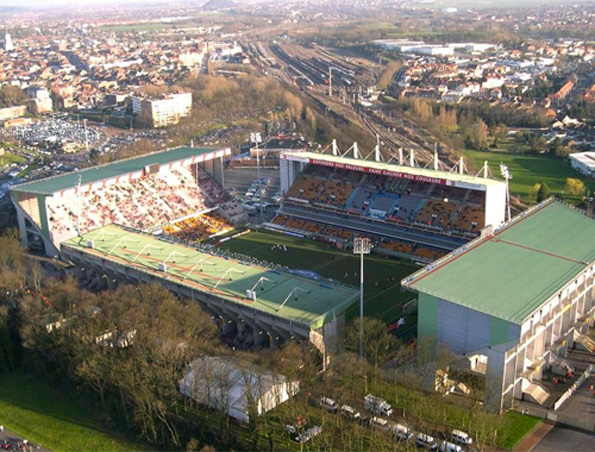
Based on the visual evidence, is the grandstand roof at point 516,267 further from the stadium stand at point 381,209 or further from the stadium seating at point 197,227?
the stadium seating at point 197,227

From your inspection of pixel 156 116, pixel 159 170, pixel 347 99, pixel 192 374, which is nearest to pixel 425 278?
pixel 192 374

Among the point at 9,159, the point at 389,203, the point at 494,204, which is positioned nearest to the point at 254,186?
the point at 389,203

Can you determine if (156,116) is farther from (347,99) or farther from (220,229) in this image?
(220,229)

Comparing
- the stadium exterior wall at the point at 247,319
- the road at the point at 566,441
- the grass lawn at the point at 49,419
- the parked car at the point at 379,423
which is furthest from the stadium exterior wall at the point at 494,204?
the grass lawn at the point at 49,419

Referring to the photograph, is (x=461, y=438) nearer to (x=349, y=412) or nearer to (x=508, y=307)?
(x=349, y=412)

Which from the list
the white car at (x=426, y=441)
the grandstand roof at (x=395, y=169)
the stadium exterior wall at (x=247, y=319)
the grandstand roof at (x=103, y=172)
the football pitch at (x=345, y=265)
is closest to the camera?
the white car at (x=426, y=441)

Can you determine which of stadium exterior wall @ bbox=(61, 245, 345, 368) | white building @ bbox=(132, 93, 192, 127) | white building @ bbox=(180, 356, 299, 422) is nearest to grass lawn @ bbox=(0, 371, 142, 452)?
white building @ bbox=(180, 356, 299, 422)
